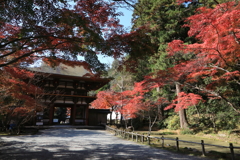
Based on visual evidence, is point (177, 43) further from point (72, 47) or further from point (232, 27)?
point (72, 47)

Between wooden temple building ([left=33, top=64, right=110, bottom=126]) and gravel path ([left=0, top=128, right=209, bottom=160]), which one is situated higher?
wooden temple building ([left=33, top=64, right=110, bottom=126])

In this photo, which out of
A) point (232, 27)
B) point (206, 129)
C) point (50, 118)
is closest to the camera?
point (232, 27)

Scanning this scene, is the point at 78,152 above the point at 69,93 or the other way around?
the other way around

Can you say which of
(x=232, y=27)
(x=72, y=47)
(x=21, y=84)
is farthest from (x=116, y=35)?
(x=21, y=84)

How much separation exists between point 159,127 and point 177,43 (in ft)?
38.7

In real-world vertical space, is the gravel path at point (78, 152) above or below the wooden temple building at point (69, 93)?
below

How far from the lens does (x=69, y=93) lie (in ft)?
57.3

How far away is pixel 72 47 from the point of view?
5.39 metres

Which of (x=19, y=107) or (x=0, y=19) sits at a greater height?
(x=0, y=19)

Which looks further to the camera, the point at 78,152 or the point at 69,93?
the point at 69,93

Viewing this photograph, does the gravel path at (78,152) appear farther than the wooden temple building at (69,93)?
No

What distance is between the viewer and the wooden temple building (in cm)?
1617

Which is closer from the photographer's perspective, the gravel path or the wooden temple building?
the gravel path

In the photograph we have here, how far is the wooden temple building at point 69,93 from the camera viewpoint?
53.1 ft
